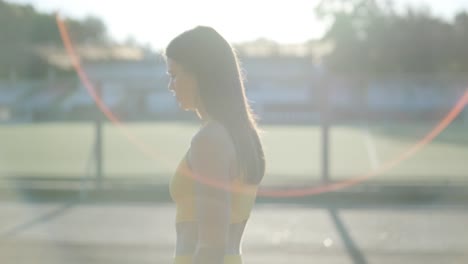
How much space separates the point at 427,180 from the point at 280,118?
992 inches

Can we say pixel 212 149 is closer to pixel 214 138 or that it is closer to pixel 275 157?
pixel 214 138

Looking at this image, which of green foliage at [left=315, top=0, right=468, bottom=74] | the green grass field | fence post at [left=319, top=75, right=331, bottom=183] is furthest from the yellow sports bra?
green foliage at [left=315, top=0, right=468, bottom=74]

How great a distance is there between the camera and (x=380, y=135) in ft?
107

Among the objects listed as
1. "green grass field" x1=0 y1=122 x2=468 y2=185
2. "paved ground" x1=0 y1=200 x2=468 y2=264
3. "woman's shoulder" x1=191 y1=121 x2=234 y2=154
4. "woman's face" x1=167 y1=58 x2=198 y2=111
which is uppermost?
"woman's face" x1=167 y1=58 x2=198 y2=111

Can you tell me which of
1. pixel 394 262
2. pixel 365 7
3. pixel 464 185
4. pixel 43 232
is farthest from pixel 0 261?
pixel 365 7

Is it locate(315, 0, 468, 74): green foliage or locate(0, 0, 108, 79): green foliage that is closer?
locate(0, 0, 108, 79): green foliage

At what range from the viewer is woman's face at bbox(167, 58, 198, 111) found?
312cm

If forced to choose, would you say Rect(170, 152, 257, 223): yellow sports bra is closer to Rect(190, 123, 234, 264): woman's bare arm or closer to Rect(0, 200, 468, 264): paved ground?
Rect(190, 123, 234, 264): woman's bare arm

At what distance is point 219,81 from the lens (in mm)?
3104

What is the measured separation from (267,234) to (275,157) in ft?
Answer: 39.3

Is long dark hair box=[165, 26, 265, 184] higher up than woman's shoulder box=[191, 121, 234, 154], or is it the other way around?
long dark hair box=[165, 26, 265, 184]

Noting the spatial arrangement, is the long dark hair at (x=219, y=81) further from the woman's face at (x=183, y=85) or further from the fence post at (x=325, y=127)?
the fence post at (x=325, y=127)

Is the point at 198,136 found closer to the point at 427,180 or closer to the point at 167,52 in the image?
the point at 167,52

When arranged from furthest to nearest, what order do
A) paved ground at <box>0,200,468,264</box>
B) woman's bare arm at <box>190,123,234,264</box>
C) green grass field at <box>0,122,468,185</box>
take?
green grass field at <box>0,122,468,185</box> → paved ground at <box>0,200,468,264</box> → woman's bare arm at <box>190,123,234,264</box>
